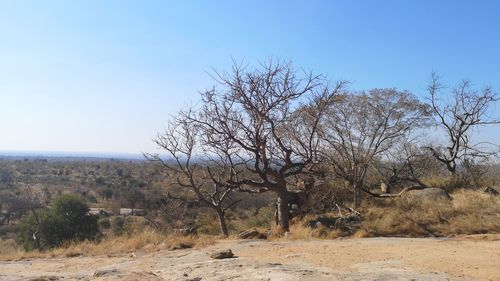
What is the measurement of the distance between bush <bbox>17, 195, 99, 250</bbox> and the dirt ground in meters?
17.8

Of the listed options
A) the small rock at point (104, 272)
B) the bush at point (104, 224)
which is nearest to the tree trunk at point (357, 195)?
the small rock at point (104, 272)

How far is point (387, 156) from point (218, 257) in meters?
14.4

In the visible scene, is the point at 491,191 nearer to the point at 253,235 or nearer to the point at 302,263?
the point at 253,235

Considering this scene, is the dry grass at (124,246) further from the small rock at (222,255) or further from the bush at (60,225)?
the bush at (60,225)

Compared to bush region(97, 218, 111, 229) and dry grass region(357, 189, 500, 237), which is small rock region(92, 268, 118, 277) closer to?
dry grass region(357, 189, 500, 237)

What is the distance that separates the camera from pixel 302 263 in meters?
9.28

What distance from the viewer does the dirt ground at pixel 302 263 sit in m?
8.18

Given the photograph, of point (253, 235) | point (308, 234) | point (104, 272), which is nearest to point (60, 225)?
point (253, 235)

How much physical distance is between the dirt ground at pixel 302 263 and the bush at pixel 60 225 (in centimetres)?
1777

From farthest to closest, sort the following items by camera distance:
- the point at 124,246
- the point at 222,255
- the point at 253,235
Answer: the point at 253,235, the point at 124,246, the point at 222,255

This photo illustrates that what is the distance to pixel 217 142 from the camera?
1443cm

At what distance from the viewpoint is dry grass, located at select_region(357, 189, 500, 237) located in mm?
12969

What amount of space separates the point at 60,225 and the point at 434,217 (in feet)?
74.0

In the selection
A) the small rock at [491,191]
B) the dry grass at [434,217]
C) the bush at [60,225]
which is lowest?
the bush at [60,225]
